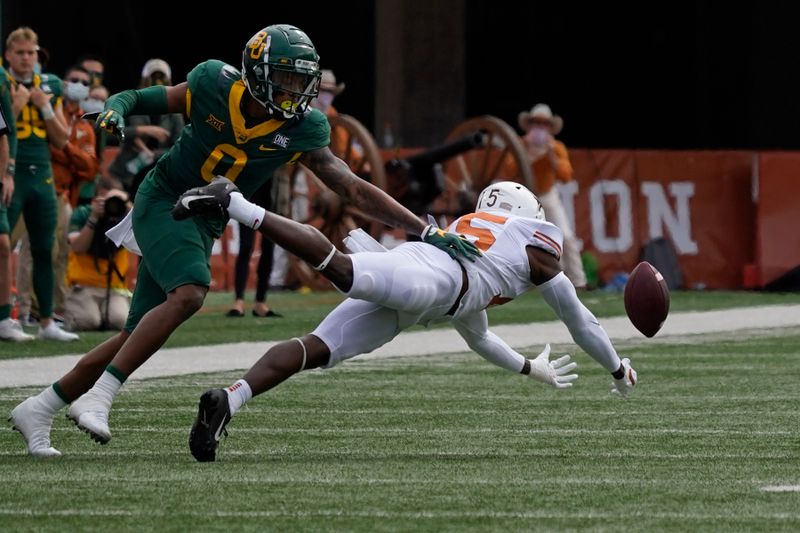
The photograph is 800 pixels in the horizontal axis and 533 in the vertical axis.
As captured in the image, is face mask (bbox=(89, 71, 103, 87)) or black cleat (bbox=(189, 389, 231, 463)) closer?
black cleat (bbox=(189, 389, 231, 463))

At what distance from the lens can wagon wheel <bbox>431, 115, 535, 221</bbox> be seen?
690 inches

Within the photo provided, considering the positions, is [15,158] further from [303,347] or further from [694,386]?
[303,347]

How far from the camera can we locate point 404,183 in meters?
17.2

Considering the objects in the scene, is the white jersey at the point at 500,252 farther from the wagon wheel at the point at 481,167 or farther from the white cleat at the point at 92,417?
the wagon wheel at the point at 481,167

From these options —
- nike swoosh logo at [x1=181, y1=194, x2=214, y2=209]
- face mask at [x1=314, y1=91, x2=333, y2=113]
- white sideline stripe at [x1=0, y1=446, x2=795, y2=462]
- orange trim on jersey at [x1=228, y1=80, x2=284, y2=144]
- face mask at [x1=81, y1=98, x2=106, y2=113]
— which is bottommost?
face mask at [x1=314, y1=91, x2=333, y2=113]

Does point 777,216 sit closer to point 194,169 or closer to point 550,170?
point 550,170

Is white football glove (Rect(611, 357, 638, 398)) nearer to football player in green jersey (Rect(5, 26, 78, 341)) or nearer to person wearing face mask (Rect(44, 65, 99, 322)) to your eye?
football player in green jersey (Rect(5, 26, 78, 341))

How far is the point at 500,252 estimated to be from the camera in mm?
7410

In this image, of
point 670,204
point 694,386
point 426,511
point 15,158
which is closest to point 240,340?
point 15,158

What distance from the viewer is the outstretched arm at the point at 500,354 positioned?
783 cm

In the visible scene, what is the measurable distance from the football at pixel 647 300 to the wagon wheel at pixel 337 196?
8.83 meters

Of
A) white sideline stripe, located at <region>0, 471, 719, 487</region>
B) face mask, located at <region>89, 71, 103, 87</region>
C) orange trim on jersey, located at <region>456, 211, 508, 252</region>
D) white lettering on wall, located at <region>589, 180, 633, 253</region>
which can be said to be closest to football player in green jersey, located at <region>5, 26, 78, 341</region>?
face mask, located at <region>89, 71, 103, 87</region>

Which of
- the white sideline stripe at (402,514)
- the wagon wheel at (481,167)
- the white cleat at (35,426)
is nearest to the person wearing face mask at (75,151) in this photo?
the wagon wheel at (481,167)

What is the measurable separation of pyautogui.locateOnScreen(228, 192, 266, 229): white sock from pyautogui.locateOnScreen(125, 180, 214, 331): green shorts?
0.39m
